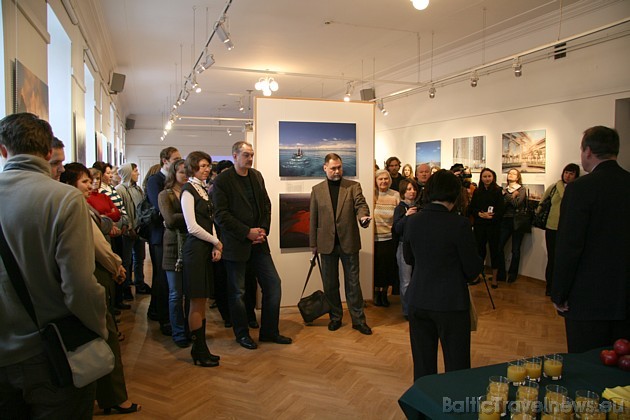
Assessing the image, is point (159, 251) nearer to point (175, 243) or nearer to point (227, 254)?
point (175, 243)

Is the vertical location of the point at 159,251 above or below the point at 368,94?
below

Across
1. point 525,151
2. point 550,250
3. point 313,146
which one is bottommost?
point 550,250

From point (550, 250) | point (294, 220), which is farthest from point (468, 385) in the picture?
point (550, 250)

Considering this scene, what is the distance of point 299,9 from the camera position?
6.90 meters

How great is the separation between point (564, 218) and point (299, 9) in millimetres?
5536

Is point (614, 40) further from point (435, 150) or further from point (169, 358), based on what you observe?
point (169, 358)

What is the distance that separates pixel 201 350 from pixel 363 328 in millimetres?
1695

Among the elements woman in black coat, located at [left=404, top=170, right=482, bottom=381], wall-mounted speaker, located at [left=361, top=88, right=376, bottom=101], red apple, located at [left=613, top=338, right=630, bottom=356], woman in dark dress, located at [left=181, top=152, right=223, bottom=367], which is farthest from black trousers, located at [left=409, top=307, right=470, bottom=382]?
wall-mounted speaker, located at [left=361, top=88, right=376, bottom=101]

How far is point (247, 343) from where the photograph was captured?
427 cm

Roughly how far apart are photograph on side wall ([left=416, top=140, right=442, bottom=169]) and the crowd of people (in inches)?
191

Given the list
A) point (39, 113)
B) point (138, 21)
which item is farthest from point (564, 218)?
point (138, 21)

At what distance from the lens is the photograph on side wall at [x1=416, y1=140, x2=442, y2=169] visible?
9.55 metres

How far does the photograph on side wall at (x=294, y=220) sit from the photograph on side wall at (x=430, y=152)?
15.2ft

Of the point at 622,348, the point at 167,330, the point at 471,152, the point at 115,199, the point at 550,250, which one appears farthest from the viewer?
the point at 471,152
